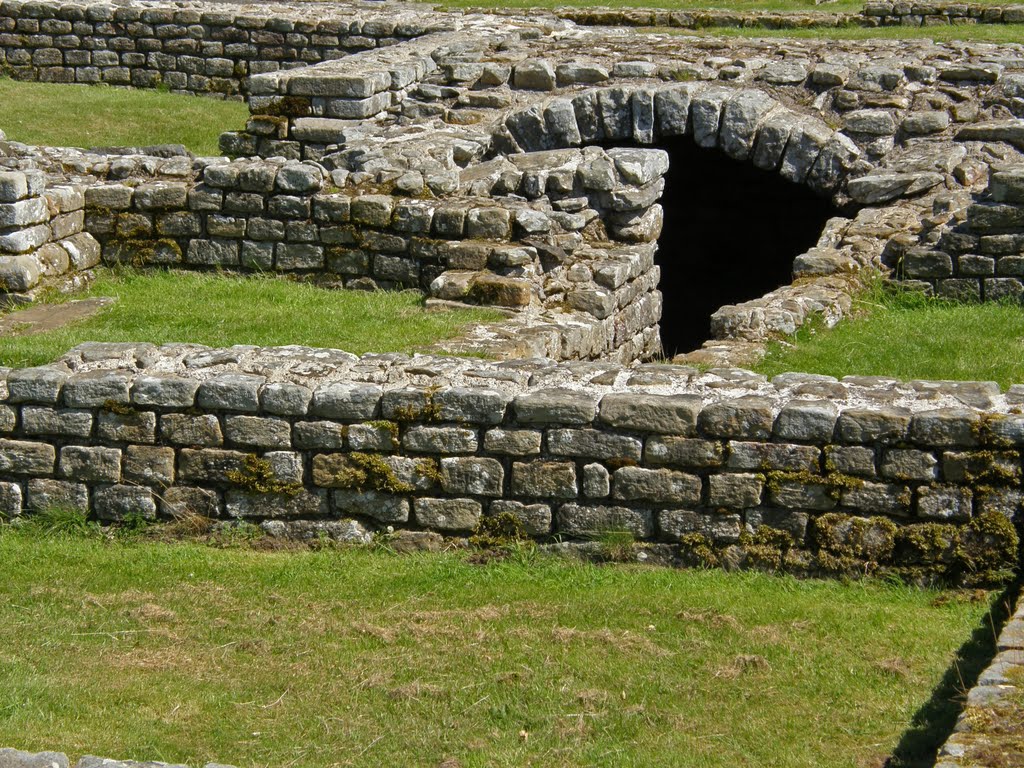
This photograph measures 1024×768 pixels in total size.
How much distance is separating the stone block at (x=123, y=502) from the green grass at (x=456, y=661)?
0.90 feet

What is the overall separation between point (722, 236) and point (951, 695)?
1123 cm

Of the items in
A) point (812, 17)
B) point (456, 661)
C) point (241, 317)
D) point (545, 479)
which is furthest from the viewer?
point (812, 17)

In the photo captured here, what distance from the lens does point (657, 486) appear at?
706 cm

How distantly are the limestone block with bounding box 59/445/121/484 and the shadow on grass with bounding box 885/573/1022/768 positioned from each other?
4340mm

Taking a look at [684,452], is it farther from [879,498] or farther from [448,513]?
[448,513]

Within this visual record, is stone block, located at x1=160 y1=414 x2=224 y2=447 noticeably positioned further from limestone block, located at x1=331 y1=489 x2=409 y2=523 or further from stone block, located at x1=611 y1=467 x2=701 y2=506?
stone block, located at x1=611 y1=467 x2=701 y2=506

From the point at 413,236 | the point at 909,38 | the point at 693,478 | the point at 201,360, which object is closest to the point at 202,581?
the point at 201,360

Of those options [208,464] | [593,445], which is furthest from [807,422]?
[208,464]

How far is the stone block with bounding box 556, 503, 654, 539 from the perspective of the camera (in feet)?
23.4

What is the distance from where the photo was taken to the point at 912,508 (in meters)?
6.81

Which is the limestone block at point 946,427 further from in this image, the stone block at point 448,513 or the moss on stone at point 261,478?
the moss on stone at point 261,478

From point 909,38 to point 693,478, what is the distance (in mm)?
10349

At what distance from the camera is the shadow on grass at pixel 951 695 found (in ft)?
17.7

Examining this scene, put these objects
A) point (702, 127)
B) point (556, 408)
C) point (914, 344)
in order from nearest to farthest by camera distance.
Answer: point (556, 408) → point (914, 344) → point (702, 127)
